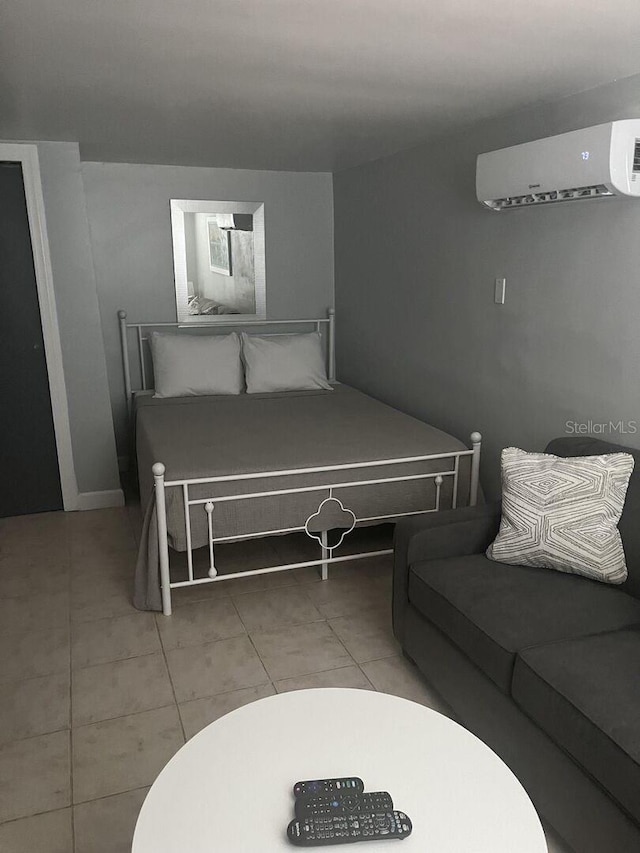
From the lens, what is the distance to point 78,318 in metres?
3.68

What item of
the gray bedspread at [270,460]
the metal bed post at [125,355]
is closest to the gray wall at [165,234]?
the metal bed post at [125,355]

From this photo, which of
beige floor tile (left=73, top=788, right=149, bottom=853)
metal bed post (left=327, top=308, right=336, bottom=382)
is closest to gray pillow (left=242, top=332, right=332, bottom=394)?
metal bed post (left=327, top=308, right=336, bottom=382)

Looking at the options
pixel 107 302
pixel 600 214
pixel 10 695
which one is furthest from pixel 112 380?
pixel 600 214

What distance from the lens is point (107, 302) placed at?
14.1ft

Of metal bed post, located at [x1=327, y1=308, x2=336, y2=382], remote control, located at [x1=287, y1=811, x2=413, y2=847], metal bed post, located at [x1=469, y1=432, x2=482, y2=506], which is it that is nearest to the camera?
remote control, located at [x1=287, y1=811, x2=413, y2=847]

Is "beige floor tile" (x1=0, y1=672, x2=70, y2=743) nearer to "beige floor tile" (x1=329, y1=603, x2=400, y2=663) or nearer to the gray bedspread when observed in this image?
the gray bedspread

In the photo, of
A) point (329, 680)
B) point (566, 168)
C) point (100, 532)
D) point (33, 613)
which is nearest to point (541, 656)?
point (329, 680)

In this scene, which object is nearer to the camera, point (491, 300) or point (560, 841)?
point (560, 841)

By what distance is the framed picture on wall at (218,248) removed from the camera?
4.42 m

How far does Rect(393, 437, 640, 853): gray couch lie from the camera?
146 centimetres

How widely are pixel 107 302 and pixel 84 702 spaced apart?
2.77 metres

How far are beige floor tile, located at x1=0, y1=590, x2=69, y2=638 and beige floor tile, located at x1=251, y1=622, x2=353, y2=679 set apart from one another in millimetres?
846

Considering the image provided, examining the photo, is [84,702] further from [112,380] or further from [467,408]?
[112,380]

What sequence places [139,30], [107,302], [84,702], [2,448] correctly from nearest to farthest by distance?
1. [139,30]
2. [84,702]
3. [2,448]
4. [107,302]
